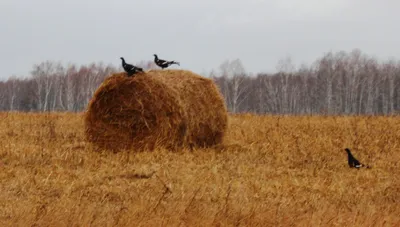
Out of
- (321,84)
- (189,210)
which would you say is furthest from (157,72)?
(321,84)

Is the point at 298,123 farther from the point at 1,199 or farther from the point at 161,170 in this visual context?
the point at 1,199

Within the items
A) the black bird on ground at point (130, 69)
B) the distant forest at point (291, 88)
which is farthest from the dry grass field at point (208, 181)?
the distant forest at point (291, 88)

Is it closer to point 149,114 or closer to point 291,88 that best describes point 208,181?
point 149,114

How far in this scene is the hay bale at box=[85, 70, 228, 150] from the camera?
39.0 feet

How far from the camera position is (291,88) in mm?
65750

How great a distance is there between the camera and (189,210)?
6.06 m

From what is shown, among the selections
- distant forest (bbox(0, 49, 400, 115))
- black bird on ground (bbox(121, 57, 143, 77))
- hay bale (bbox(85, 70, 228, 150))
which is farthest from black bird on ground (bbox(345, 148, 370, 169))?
distant forest (bbox(0, 49, 400, 115))

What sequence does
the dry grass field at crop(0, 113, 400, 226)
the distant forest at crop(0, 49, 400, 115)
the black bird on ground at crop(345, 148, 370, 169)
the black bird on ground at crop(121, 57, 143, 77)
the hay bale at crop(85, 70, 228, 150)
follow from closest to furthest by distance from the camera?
the dry grass field at crop(0, 113, 400, 226)
the black bird on ground at crop(345, 148, 370, 169)
the hay bale at crop(85, 70, 228, 150)
the black bird on ground at crop(121, 57, 143, 77)
the distant forest at crop(0, 49, 400, 115)

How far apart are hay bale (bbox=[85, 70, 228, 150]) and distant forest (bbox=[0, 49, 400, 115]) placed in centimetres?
4306

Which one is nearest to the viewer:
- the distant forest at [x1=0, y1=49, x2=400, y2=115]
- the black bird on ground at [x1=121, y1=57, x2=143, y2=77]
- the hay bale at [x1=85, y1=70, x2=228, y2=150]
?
the hay bale at [x1=85, y1=70, x2=228, y2=150]

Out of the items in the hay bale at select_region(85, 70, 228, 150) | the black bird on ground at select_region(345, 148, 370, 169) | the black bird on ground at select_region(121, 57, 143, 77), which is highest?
the black bird on ground at select_region(121, 57, 143, 77)

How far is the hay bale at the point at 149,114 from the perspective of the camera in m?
11.9

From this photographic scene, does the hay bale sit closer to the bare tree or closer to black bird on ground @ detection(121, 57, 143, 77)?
black bird on ground @ detection(121, 57, 143, 77)

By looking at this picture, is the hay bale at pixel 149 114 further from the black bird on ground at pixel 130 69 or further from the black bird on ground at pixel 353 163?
the black bird on ground at pixel 353 163
